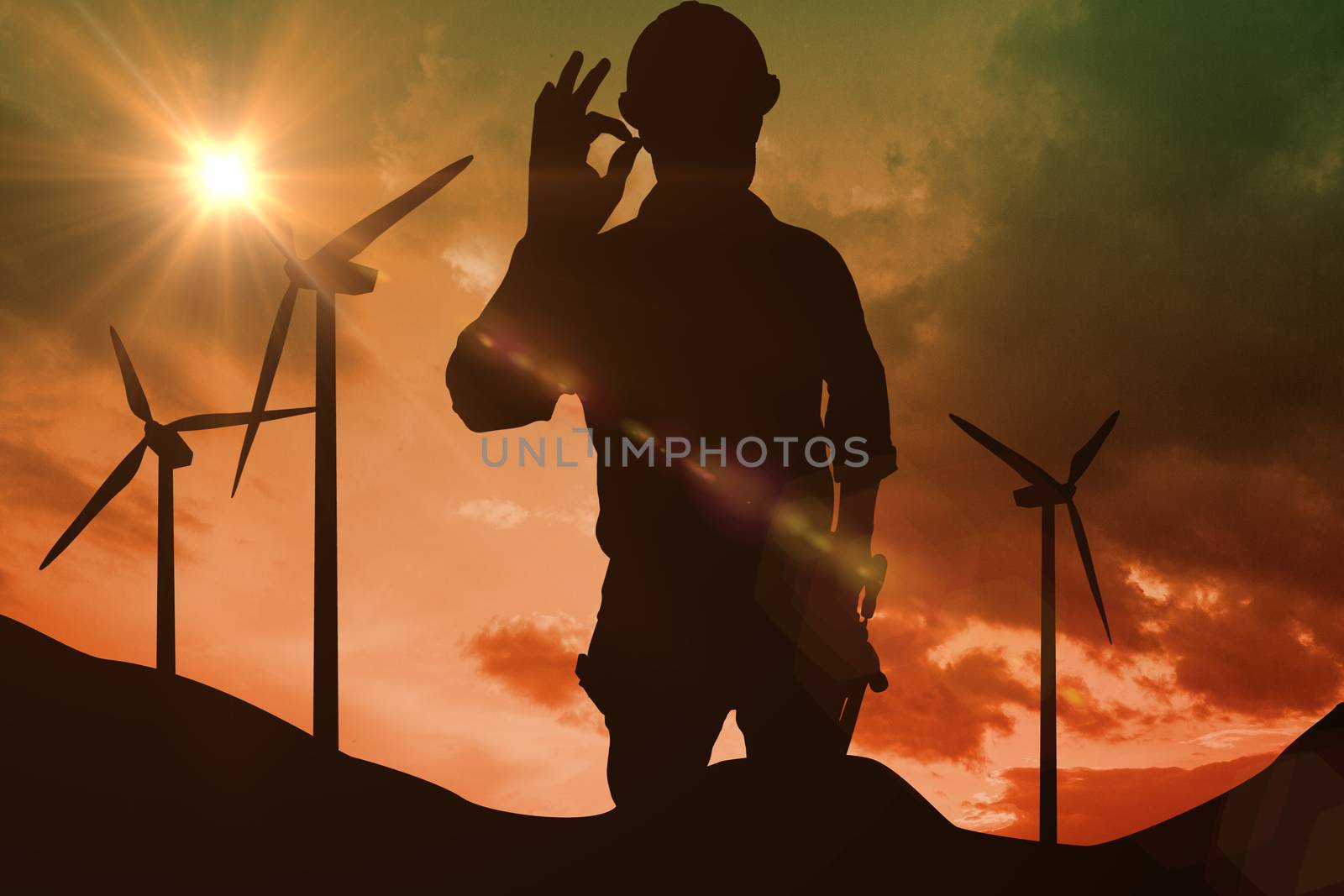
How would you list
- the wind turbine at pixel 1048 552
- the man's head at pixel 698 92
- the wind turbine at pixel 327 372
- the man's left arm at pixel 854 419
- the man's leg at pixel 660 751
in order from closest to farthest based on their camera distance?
the man's leg at pixel 660 751 → the man's head at pixel 698 92 → the man's left arm at pixel 854 419 → the wind turbine at pixel 327 372 → the wind turbine at pixel 1048 552

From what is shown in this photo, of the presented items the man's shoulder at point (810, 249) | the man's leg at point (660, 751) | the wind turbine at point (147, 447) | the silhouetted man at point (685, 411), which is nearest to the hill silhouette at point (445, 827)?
the man's leg at point (660, 751)

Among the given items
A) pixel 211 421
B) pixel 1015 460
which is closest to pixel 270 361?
pixel 211 421

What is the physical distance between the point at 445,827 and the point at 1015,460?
17.4 meters

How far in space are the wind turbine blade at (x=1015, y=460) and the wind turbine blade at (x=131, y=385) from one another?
17.2m

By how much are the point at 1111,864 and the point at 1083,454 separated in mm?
17732

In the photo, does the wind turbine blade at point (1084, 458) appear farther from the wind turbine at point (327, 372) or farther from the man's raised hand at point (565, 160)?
the man's raised hand at point (565, 160)

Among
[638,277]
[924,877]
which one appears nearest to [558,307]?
[638,277]

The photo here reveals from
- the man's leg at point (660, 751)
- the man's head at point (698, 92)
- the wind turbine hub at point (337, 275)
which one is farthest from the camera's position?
the wind turbine hub at point (337, 275)

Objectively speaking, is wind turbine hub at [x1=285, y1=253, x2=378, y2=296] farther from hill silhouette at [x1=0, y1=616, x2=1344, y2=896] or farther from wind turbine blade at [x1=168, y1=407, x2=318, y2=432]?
wind turbine blade at [x1=168, y1=407, x2=318, y2=432]

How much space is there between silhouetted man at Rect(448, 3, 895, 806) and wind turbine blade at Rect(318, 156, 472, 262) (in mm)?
6982

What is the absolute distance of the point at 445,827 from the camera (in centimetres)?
1062

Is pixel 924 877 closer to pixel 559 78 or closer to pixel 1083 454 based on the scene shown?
pixel 559 78

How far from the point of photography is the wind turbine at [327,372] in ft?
41.5

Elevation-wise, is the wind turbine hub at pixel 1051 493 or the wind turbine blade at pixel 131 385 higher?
the wind turbine blade at pixel 131 385
